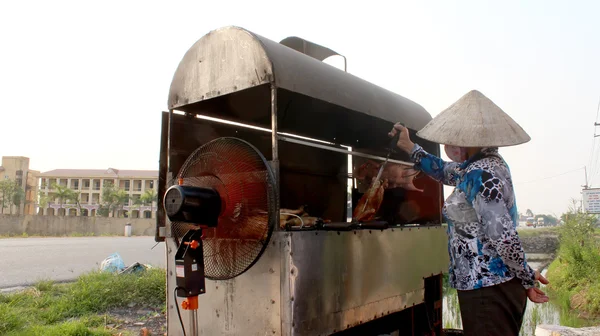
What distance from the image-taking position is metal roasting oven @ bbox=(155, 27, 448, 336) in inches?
110

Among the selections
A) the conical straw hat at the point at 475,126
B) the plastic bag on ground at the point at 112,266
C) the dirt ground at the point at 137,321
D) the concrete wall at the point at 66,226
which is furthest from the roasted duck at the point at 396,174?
the concrete wall at the point at 66,226

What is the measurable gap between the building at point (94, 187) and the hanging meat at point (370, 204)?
68.9 m

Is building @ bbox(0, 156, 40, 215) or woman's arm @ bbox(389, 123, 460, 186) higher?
building @ bbox(0, 156, 40, 215)

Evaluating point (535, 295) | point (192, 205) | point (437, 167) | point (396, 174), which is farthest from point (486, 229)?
point (396, 174)

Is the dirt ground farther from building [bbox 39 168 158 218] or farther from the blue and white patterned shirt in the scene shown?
building [bbox 39 168 158 218]

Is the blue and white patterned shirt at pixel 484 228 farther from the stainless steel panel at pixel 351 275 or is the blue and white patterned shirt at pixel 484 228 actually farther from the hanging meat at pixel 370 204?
the hanging meat at pixel 370 204

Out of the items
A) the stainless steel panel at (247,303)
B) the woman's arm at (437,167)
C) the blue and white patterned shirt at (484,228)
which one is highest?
the woman's arm at (437,167)

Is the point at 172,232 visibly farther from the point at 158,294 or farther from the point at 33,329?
the point at 158,294

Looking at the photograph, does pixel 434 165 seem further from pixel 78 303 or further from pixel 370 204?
pixel 78 303

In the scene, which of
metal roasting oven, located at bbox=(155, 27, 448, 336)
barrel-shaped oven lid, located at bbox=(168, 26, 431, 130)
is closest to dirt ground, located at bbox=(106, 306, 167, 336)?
metal roasting oven, located at bbox=(155, 27, 448, 336)

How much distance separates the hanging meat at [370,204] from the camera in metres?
4.60

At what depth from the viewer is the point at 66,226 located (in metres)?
38.1

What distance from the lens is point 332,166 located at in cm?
541

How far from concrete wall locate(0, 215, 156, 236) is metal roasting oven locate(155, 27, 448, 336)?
36.0 meters
